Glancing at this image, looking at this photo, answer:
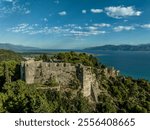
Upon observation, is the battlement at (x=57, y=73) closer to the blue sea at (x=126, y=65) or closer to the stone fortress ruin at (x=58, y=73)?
the stone fortress ruin at (x=58, y=73)

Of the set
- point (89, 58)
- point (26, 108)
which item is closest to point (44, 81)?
point (26, 108)

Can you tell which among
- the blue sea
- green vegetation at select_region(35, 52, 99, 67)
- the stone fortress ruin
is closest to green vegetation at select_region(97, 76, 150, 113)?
the stone fortress ruin

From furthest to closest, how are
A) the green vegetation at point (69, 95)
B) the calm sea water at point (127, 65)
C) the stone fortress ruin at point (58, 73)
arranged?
the calm sea water at point (127, 65)
the stone fortress ruin at point (58, 73)
the green vegetation at point (69, 95)

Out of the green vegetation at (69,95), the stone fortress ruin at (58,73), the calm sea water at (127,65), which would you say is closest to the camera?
the green vegetation at (69,95)

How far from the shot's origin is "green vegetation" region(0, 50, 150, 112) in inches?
222

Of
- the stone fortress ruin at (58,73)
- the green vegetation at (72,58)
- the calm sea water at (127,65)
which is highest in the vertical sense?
the green vegetation at (72,58)

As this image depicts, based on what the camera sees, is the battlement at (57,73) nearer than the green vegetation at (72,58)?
Yes

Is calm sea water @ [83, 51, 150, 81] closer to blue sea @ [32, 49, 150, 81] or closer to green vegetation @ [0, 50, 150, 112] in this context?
blue sea @ [32, 49, 150, 81]

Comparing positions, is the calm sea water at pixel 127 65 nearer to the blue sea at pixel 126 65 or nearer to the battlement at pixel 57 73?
the blue sea at pixel 126 65

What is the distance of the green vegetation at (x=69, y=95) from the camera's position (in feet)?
18.5

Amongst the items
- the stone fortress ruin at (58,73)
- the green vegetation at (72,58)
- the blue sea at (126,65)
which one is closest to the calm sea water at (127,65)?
the blue sea at (126,65)

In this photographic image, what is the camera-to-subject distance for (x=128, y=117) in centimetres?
294

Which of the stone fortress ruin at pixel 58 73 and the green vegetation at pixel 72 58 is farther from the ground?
the green vegetation at pixel 72 58

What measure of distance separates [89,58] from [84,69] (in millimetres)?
3429
